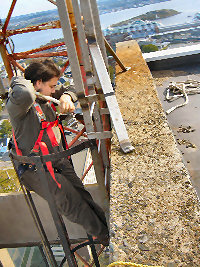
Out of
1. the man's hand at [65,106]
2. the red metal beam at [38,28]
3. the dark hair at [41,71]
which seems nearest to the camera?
the man's hand at [65,106]

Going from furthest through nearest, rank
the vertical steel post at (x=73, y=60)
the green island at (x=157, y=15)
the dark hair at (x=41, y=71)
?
the green island at (x=157, y=15), the dark hair at (x=41, y=71), the vertical steel post at (x=73, y=60)

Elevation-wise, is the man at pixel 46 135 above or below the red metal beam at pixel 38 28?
below

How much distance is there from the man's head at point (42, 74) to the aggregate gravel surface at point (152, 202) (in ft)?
4.02

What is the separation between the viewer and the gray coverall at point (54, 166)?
3.22m

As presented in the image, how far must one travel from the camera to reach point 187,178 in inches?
120

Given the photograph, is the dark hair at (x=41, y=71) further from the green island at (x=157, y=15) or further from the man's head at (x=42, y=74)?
the green island at (x=157, y=15)

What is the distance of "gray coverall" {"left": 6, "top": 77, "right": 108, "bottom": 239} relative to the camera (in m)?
3.22

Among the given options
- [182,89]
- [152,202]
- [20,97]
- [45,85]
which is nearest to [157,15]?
[182,89]

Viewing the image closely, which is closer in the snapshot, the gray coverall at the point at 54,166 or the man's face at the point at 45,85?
the gray coverall at the point at 54,166

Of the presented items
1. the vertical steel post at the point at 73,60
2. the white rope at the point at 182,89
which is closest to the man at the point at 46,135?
the vertical steel post at the point at 73,60

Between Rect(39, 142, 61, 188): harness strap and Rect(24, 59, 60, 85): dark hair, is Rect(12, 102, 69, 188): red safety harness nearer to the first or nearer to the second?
Rect(39, 142, 61, 188): harness strap

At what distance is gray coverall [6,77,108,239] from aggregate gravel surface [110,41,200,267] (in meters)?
0.85

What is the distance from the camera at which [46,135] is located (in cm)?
371

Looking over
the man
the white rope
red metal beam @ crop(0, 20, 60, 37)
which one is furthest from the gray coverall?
the white rope
